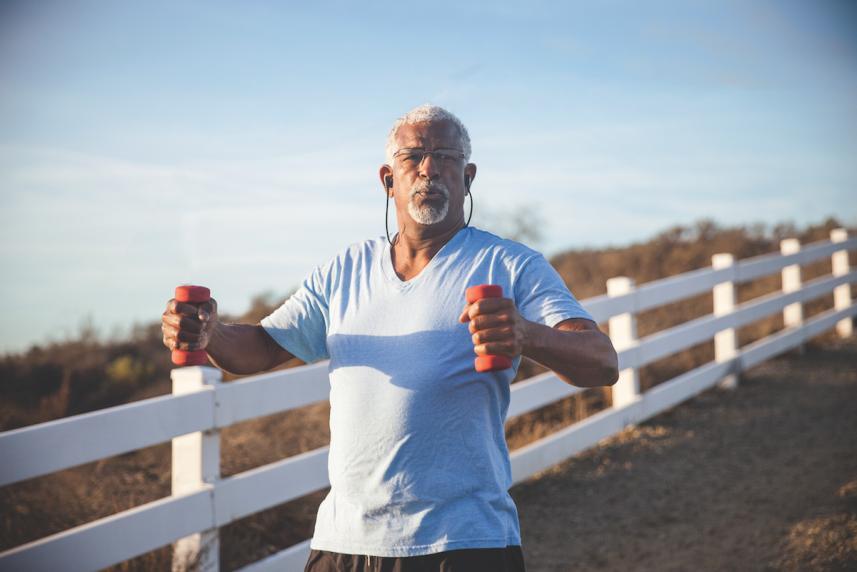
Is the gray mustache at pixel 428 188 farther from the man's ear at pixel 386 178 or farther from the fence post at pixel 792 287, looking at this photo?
the fence post at pixel 792 287

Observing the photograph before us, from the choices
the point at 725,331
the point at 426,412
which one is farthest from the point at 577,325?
the point at 725,331

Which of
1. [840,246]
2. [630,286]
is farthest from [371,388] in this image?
[840,246]

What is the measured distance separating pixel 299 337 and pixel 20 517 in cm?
278

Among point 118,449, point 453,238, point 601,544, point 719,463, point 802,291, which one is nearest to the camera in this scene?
point 453,238

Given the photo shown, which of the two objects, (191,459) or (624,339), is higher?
(624,339)

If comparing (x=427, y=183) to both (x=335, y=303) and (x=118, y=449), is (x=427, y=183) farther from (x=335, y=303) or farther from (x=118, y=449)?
(x=118, y=449)

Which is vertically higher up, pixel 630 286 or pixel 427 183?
pixel 427 183

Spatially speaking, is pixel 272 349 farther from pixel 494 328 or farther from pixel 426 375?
pixel 494 328

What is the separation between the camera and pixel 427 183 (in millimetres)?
2535

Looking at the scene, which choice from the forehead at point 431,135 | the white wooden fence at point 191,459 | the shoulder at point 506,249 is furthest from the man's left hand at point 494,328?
the white wooden fence at point 191,459

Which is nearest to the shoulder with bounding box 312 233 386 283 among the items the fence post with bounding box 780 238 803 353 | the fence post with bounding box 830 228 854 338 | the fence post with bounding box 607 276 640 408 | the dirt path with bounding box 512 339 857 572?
the dirt path with bounding box 512 339 857 572

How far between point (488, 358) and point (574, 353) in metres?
0.33

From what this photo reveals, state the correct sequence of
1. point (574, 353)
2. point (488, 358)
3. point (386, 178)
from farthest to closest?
point (386, 178)
point (574, 353)
point (488, 358)

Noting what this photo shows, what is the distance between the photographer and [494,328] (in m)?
1.91
